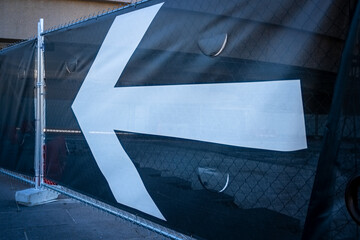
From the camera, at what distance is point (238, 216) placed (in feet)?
7.84

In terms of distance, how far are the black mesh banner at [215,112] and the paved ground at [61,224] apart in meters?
0.72

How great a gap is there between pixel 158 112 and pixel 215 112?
64 centimetres

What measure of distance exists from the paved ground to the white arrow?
3.64ft

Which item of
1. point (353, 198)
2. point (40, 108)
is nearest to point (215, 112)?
point (353, 198)

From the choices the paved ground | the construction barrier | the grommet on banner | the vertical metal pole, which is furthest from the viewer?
the vertical metal pole

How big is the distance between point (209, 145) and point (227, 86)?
44 centimetres

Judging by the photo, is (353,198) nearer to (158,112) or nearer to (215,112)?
(215,112)

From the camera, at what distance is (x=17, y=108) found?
604 cm

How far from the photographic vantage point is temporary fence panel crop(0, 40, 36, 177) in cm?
552

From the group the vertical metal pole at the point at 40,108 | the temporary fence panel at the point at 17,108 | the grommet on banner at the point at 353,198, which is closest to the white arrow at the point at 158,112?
the grommet on banner at the point at 353,198

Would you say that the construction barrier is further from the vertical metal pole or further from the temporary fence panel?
the temporary fence panel

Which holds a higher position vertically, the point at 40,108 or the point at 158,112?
the point at 40,108

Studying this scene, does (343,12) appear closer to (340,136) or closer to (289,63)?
(289,63)

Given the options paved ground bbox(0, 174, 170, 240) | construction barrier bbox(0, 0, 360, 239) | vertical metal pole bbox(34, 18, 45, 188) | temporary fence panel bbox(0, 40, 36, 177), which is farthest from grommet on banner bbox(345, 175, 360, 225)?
temporary fence panel bbox(0, 40, 36, 177)
